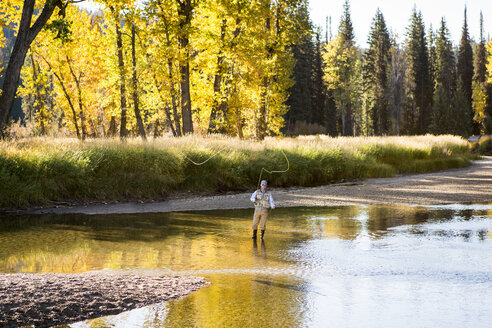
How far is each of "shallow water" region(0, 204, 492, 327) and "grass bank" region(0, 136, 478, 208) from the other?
2.19 metres

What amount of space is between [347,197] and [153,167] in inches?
262

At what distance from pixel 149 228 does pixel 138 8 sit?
1594 centimetres

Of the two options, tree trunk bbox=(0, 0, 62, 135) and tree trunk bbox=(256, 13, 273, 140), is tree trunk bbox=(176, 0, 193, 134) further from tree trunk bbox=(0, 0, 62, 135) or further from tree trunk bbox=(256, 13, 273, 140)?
tree trunk bbox=(0, 0, 62, 135)

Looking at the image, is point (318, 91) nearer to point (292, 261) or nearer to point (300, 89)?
point (300, 89)

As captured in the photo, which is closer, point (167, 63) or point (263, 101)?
point (167, 63)

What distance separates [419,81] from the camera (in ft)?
283

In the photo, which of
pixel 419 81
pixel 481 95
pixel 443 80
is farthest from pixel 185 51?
pixel 443 80

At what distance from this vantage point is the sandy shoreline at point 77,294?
5613 millimetres

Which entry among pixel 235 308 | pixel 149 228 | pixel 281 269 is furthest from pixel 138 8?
pixel 235 308

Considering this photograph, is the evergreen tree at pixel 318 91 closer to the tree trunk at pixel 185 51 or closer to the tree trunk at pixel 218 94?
the tree trunk at pixel 218 94

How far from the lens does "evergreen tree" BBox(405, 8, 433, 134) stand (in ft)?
275

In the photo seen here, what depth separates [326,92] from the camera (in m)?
86.7

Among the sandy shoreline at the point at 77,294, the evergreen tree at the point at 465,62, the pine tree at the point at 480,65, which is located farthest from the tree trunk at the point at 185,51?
the evergreen tree at the point at 465,62

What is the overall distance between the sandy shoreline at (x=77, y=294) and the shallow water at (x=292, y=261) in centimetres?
23
